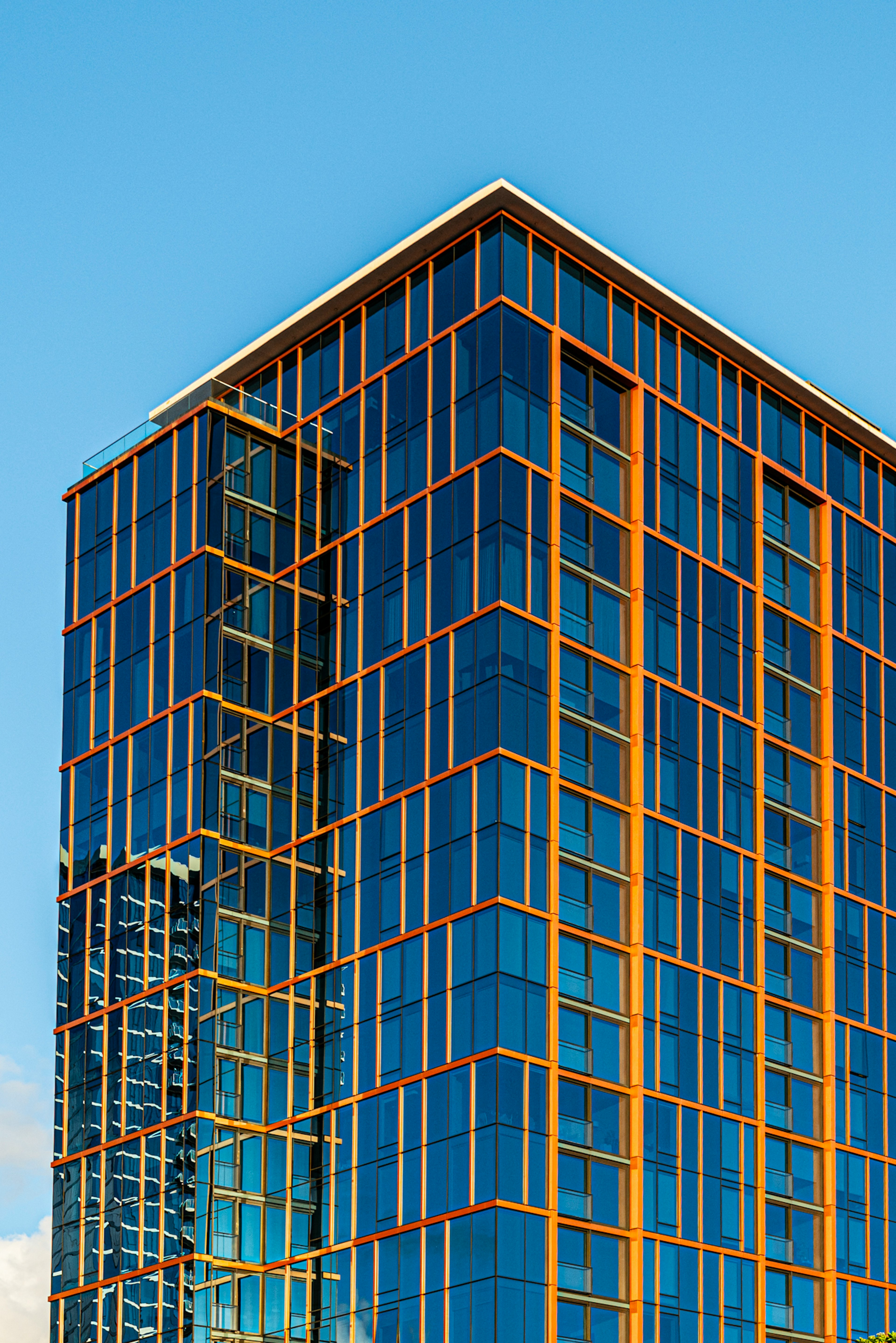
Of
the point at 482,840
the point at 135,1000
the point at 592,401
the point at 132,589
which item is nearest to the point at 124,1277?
the point at 135,1000

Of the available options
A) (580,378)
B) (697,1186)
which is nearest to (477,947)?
(697,1186)

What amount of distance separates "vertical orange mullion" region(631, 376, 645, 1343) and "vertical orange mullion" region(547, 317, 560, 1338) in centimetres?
379

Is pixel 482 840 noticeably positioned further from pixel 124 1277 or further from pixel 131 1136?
pixel 124 1277

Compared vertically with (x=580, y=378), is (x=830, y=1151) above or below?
below

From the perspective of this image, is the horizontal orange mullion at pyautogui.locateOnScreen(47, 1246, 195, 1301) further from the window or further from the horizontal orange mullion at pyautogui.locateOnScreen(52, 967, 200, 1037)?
the window

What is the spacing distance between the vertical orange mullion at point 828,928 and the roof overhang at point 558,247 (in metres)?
4.82

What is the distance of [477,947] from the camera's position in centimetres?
6800

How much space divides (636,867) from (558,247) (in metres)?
22.9

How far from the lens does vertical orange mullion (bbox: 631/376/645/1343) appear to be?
224 feet

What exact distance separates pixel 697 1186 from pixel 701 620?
20995 mm

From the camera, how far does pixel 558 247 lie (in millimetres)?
76375

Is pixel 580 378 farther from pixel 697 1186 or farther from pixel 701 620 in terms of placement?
pixel 697 1186

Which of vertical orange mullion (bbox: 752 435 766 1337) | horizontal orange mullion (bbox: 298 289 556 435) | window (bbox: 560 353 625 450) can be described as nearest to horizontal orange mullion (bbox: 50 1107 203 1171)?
vertical orange mullion (bbox: 752 435 766 1337)

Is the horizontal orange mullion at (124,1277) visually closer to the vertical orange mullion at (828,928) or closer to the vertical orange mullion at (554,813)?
the vertical orange mullion at (554,813)
